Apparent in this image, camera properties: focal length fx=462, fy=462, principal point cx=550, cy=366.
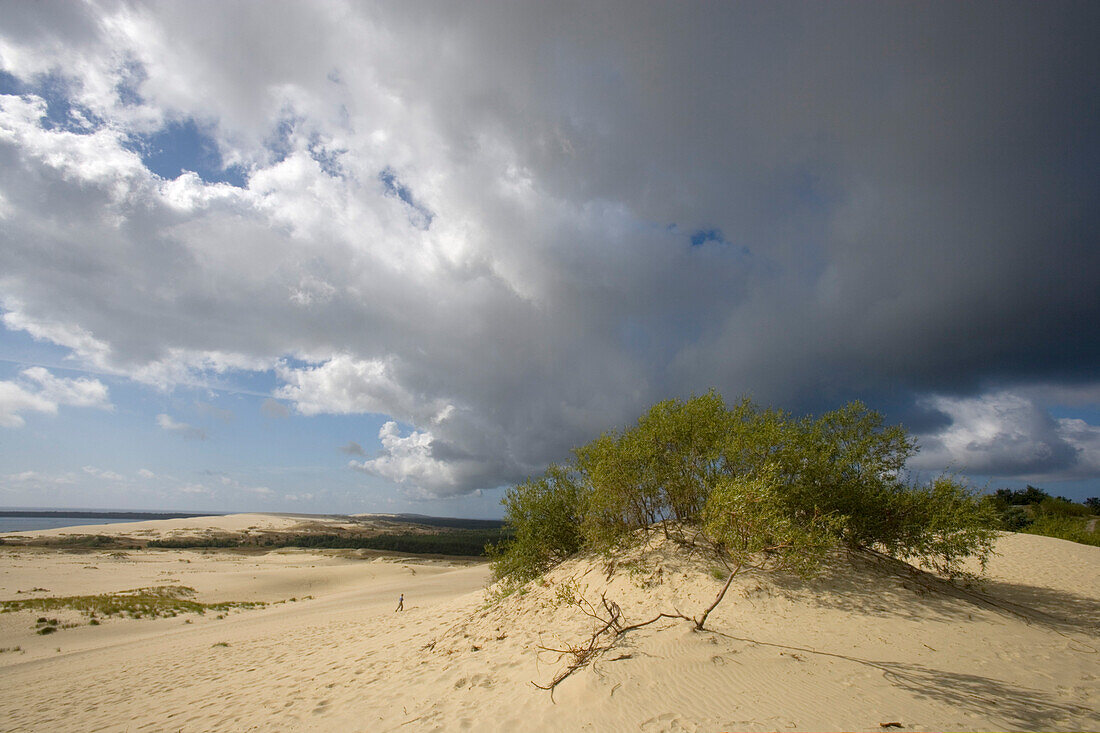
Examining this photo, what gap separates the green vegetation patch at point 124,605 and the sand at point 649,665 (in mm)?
7228

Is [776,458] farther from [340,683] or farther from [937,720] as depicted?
[340,683]

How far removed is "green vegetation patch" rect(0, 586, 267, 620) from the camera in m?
29.1

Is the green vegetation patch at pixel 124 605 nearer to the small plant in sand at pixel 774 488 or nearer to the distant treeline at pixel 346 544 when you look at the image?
the small plant in sand at pixel 774 488

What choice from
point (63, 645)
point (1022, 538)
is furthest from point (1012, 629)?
point (63, 645)

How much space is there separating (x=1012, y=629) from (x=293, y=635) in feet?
87.2

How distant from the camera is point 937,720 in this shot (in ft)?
22.8

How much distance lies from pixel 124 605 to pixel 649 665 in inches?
1540

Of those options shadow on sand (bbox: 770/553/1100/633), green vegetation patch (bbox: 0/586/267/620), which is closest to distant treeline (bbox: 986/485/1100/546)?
shadow on sand (bbox: 770/553/1100/633)

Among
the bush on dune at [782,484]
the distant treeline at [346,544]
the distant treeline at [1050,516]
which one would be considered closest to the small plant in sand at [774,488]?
the bush on dune at [782,484]

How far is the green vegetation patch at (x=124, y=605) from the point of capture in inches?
1145

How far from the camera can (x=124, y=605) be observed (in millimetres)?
31172

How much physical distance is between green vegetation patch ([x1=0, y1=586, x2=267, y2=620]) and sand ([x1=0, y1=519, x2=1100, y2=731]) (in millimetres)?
7228

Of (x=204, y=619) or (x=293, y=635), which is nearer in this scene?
(x=293, y=635)

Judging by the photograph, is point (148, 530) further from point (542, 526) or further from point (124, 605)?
point (542, 526)
